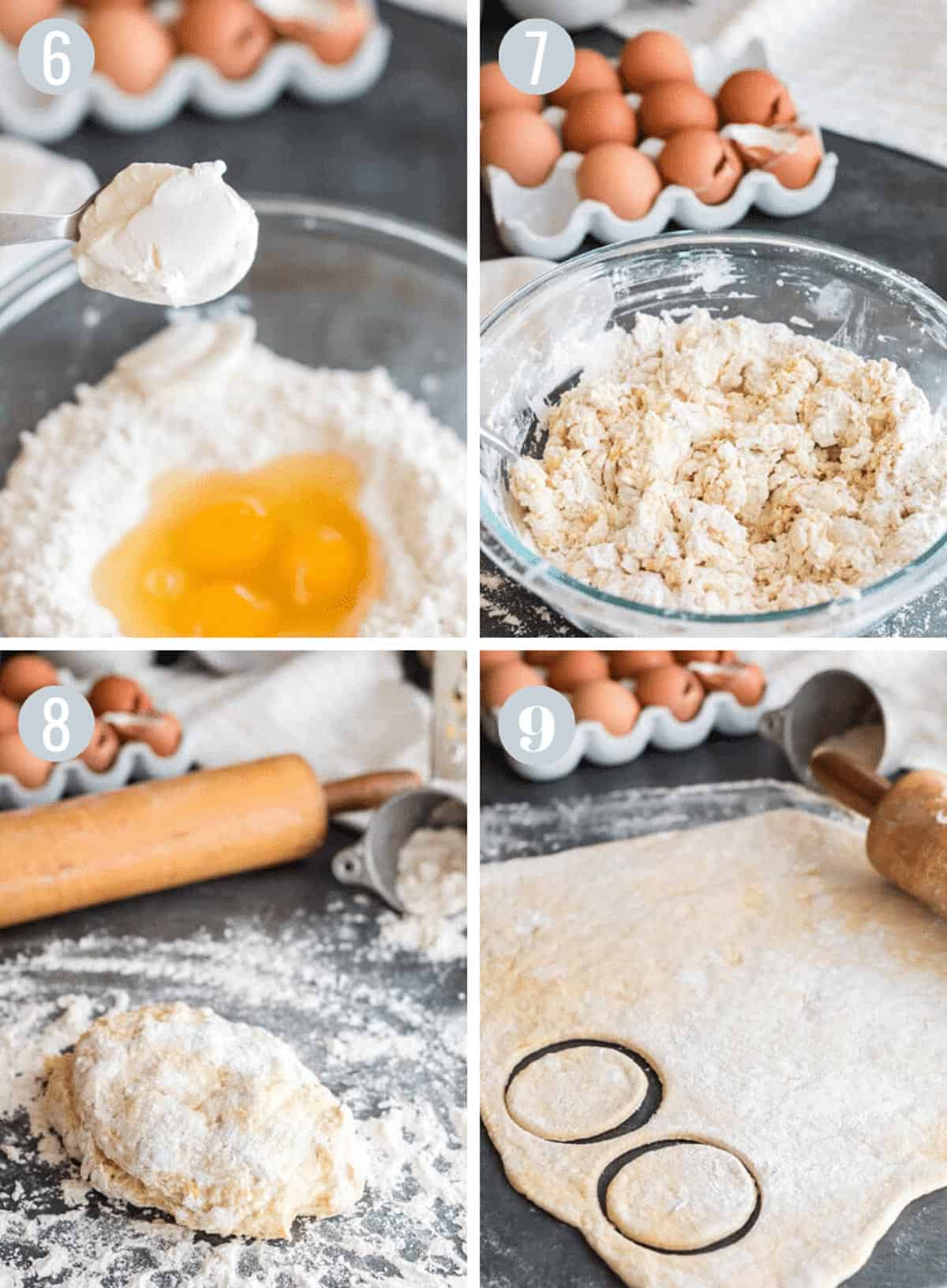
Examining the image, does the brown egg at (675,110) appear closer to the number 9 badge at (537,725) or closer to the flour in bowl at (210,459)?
the flour in bowl at (210,459)

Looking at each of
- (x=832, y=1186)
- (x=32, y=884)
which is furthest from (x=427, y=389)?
(x=832, y=1186)

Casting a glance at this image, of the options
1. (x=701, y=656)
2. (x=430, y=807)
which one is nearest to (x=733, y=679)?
(x=701, y=656)

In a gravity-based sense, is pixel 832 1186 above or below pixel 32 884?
below

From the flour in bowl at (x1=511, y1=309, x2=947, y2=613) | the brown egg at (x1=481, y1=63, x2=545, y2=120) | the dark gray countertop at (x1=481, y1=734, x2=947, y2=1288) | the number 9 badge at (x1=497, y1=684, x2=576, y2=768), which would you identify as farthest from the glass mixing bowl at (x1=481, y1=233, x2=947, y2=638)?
the dark gray countertop at (x1=481, y1=734, x2=947, y2=1288)

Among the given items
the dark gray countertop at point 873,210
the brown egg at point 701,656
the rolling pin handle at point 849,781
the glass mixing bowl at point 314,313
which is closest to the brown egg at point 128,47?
the glass mixing bowl at point 314,313

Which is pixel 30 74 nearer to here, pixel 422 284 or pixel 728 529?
pixel 422 284

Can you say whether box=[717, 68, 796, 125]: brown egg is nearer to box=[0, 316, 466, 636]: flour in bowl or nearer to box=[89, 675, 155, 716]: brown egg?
box=[0, 316, 466, 636]: flour in bowl
